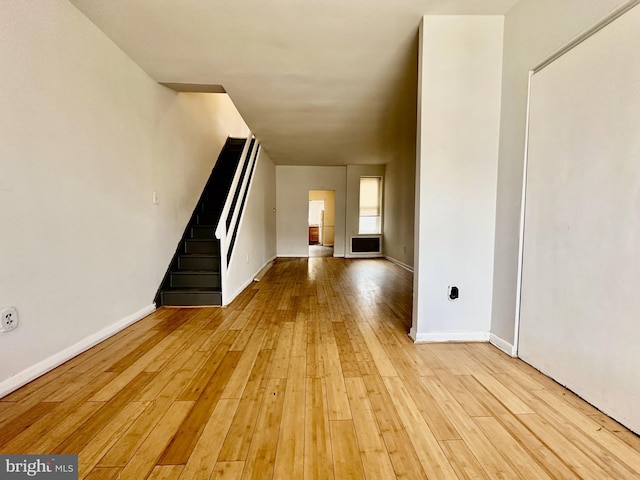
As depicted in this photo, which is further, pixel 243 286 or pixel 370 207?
pixel 370 207

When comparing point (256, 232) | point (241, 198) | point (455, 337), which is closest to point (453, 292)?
point (455, 337)

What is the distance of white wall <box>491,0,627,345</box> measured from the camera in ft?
5.47

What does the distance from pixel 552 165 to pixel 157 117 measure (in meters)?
3.54

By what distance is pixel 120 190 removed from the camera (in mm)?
2406

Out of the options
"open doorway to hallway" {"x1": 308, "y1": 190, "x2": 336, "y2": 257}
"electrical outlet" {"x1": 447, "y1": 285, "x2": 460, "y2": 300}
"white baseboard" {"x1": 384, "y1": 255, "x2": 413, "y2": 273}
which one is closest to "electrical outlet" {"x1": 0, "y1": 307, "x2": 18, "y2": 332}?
"electrical outlet" {"x1": 447, "y1": 285, "x2": 460, "y2": 300}

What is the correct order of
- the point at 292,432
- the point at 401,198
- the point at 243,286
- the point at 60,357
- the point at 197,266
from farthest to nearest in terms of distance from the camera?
the point at 401,198, the point at 243,286, the point at 197,266, the point at 60,357, the point at 292,432

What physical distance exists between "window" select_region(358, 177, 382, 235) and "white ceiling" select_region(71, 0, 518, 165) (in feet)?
12.9

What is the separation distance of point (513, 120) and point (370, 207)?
19.5 ft

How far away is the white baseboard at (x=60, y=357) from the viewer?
4.98ft

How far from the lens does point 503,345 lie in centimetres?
203

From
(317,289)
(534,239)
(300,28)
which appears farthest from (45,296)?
(534,239)

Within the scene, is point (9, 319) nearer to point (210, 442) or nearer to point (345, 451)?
point (210, 442)

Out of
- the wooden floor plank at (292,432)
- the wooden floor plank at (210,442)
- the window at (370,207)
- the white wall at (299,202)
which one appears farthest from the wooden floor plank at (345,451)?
the window at (370,207)

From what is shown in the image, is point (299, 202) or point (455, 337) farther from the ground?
point (299, 202)
